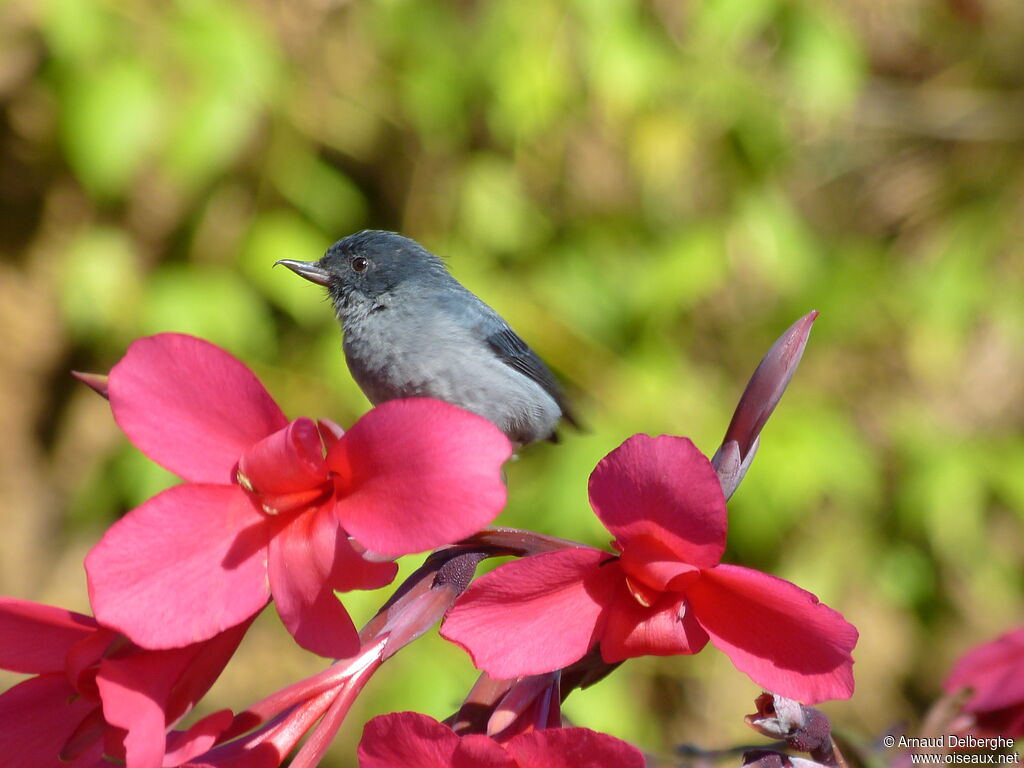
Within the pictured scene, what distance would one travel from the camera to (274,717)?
0.82 m

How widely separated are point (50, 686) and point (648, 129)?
259 centimetres

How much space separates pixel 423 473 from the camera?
0.73 metres

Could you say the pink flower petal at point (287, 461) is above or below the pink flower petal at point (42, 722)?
above

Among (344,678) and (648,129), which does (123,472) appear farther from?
(344,678)

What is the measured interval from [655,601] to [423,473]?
7.8 inches

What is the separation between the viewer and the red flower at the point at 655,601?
0.71 metres

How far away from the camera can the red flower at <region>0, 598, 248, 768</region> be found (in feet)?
2.44

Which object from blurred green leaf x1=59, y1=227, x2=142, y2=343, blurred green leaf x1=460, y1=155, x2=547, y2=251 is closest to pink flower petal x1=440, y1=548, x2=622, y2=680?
blurred green leaf x1=460, y1=155, x2=547, y2=251

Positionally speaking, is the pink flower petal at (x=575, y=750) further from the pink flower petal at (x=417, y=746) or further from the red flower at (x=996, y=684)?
the red flower at (x=996, y=684)

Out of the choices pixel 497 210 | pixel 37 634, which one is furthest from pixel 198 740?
pixel 497 210

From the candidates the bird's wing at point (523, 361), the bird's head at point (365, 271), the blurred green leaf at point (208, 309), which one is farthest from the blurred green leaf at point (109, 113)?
the bird's wing at point (523, 361)

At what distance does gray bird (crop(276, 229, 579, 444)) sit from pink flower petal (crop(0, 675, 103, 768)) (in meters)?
0.73

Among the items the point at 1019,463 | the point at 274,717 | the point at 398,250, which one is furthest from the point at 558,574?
the point at 1019,463

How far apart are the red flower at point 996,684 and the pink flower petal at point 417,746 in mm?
498
